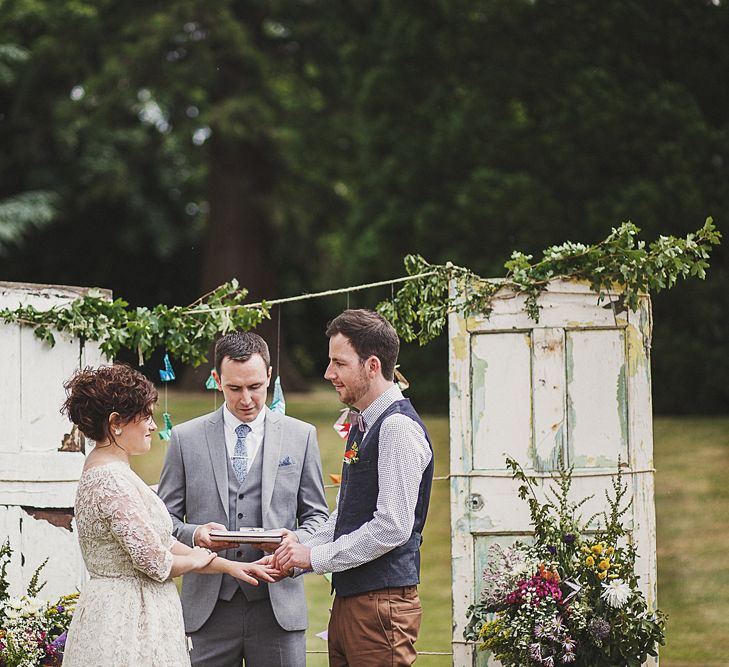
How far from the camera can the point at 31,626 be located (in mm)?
4648

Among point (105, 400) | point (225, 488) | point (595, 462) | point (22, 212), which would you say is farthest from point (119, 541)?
point (22, 212)

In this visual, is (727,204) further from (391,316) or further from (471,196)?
(391,316)

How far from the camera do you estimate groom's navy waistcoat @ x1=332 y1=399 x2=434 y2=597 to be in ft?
12.2

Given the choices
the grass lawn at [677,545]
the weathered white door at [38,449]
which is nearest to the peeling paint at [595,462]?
the weathered white door at [38,449]

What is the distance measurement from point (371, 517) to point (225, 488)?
719 millimetres

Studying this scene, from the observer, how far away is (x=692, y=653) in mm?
7551

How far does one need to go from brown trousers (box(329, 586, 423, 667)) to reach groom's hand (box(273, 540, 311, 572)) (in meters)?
0.18

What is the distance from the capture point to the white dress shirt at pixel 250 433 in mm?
4301

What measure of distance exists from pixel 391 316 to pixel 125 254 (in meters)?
19.2

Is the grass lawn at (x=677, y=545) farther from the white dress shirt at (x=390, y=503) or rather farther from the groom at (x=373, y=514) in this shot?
the white dress shirt at (x=390, y=503)

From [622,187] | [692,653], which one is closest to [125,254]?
[622,187]

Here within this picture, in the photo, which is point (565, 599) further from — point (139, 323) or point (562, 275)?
point (139, 323)

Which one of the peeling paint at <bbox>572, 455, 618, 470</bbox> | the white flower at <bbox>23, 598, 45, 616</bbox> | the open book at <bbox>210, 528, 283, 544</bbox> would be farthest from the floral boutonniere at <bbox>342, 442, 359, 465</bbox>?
the white flower at <bbox>23, 598, 45, 616</bbox>

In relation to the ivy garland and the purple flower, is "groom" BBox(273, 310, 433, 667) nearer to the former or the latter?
the purple flower
